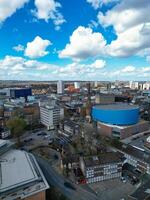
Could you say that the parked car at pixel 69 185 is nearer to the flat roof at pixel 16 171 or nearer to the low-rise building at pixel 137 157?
the flat roof at pixel 16 171

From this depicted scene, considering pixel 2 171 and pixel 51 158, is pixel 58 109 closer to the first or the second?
pixel 51 158

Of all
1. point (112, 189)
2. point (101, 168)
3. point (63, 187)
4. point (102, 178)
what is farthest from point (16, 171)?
point (112, 189)

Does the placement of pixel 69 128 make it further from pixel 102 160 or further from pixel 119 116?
pixel 102 160

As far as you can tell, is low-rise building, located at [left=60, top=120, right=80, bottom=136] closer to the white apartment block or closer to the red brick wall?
the white apartment block

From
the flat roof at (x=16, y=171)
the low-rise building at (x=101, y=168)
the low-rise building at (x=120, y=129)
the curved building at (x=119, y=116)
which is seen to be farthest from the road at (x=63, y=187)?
the curved building at (x=119, y=116)

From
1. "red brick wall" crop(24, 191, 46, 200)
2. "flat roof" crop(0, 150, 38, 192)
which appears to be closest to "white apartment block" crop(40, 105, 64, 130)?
"flat roof" crop(0, 150, 38, 192)

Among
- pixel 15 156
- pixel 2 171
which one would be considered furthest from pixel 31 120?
pixel 2 171

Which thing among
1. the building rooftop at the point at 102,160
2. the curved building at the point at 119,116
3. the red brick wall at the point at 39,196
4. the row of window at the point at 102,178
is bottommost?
the row of window at the point at 102,178
